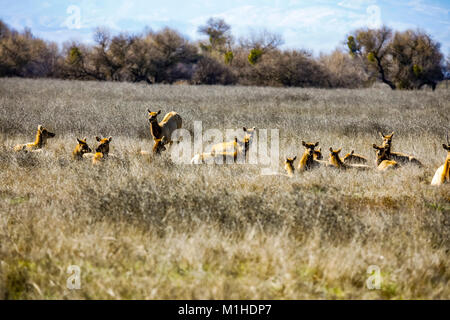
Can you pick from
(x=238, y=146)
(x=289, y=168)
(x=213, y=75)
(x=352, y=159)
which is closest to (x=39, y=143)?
(x=238, y=146)

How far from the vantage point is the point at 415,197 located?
22.1 feet

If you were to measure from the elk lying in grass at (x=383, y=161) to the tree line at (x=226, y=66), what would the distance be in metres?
37.7

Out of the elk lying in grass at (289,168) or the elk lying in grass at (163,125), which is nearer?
the elk lying in grass at (289,168)

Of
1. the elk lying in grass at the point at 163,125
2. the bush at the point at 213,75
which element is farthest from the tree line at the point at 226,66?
the elk lying in grass at the point at 163,125

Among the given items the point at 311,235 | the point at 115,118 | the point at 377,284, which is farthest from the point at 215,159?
the point at 115,118

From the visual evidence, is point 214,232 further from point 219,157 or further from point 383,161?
point 383,161

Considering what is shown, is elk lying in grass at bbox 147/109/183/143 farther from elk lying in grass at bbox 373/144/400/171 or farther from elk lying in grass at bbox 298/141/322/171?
elk lying in grass at bbox 373/144/400/171

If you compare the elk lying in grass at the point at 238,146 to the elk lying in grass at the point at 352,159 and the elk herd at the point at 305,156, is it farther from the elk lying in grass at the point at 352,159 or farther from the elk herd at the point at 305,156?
the elk lying in grass at the point at 352,159

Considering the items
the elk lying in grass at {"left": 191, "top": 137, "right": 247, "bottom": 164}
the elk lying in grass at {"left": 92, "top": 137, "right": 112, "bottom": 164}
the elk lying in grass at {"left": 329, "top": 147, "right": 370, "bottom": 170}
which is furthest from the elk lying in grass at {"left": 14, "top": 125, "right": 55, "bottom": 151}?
the elk lying in grass at {"left": 329, "top": 147, "right": 370, "bottom": 170}

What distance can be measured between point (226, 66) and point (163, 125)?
1615 inches

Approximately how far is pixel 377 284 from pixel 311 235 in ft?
3.27

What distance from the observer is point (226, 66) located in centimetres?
5116

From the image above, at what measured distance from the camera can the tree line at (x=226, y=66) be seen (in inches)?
1861
